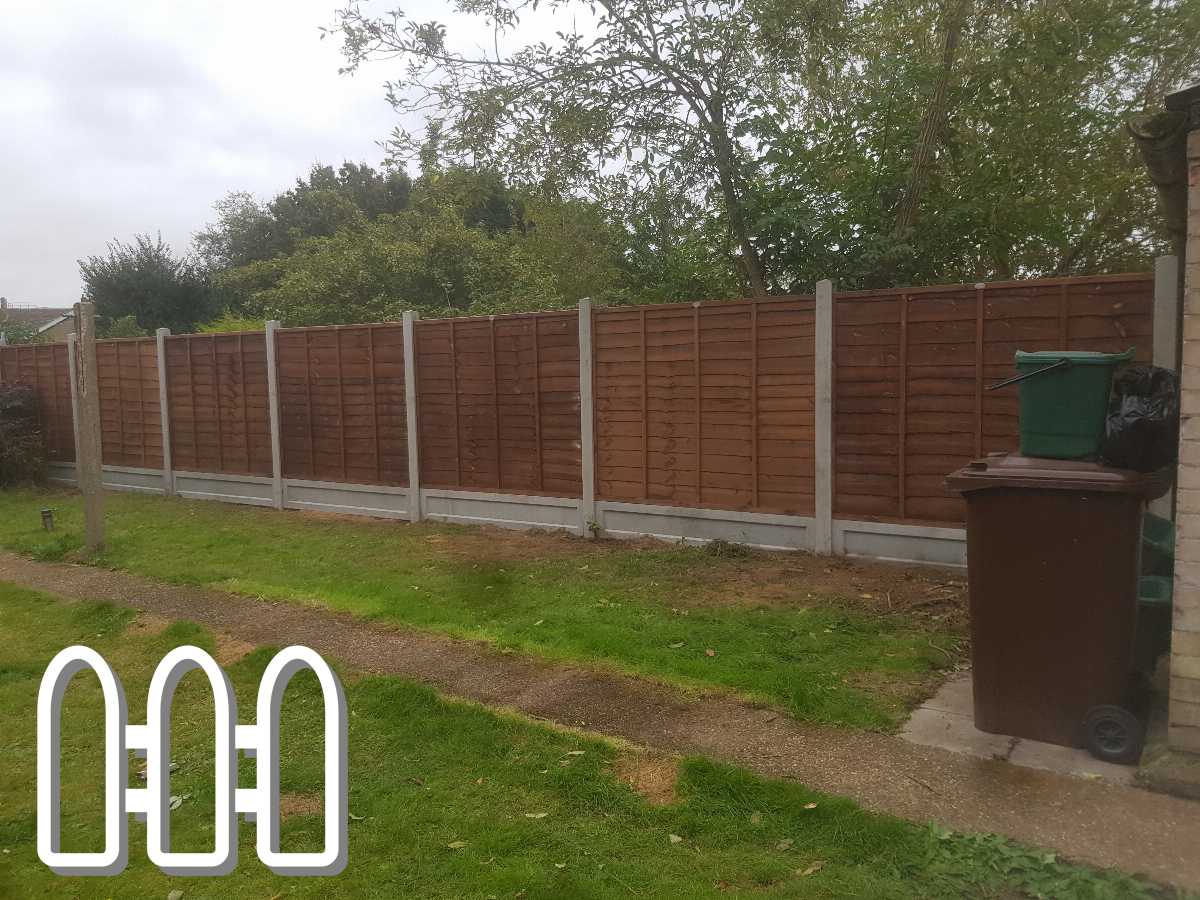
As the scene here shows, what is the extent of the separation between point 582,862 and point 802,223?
8197mm

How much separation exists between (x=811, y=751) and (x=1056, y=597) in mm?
1331

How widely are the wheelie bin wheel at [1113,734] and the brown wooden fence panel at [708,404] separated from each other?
13.5ft

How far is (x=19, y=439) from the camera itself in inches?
604

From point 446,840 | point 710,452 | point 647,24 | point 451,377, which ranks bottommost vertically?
point 446,840

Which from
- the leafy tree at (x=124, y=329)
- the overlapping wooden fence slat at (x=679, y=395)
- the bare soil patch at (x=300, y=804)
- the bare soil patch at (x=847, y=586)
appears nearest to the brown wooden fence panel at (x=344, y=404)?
the overlapping wooden fence slat at (x=679, y=395)

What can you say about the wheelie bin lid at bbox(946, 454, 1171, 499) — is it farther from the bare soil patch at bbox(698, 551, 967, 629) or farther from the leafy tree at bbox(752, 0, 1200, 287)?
the leafy tree at bbox(752, 0, 1200, 287)

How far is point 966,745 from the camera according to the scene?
4391 millimetres

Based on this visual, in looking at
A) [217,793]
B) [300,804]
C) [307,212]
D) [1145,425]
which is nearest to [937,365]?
[1145,425]

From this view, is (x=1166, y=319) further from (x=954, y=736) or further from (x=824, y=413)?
(x=954, y=736)

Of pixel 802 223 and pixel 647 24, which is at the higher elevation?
pixel 647 24

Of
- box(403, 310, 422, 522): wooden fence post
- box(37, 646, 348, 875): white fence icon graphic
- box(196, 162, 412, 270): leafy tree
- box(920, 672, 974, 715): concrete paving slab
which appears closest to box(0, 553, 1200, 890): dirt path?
box(920, 672, 974, 715): concrete paving slab

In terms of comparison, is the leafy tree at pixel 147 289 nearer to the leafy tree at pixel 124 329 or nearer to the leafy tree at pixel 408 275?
the leafy tree at pixel 124 329

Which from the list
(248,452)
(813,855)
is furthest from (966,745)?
(248,452)

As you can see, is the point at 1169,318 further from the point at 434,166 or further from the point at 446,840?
the point at 434,166
